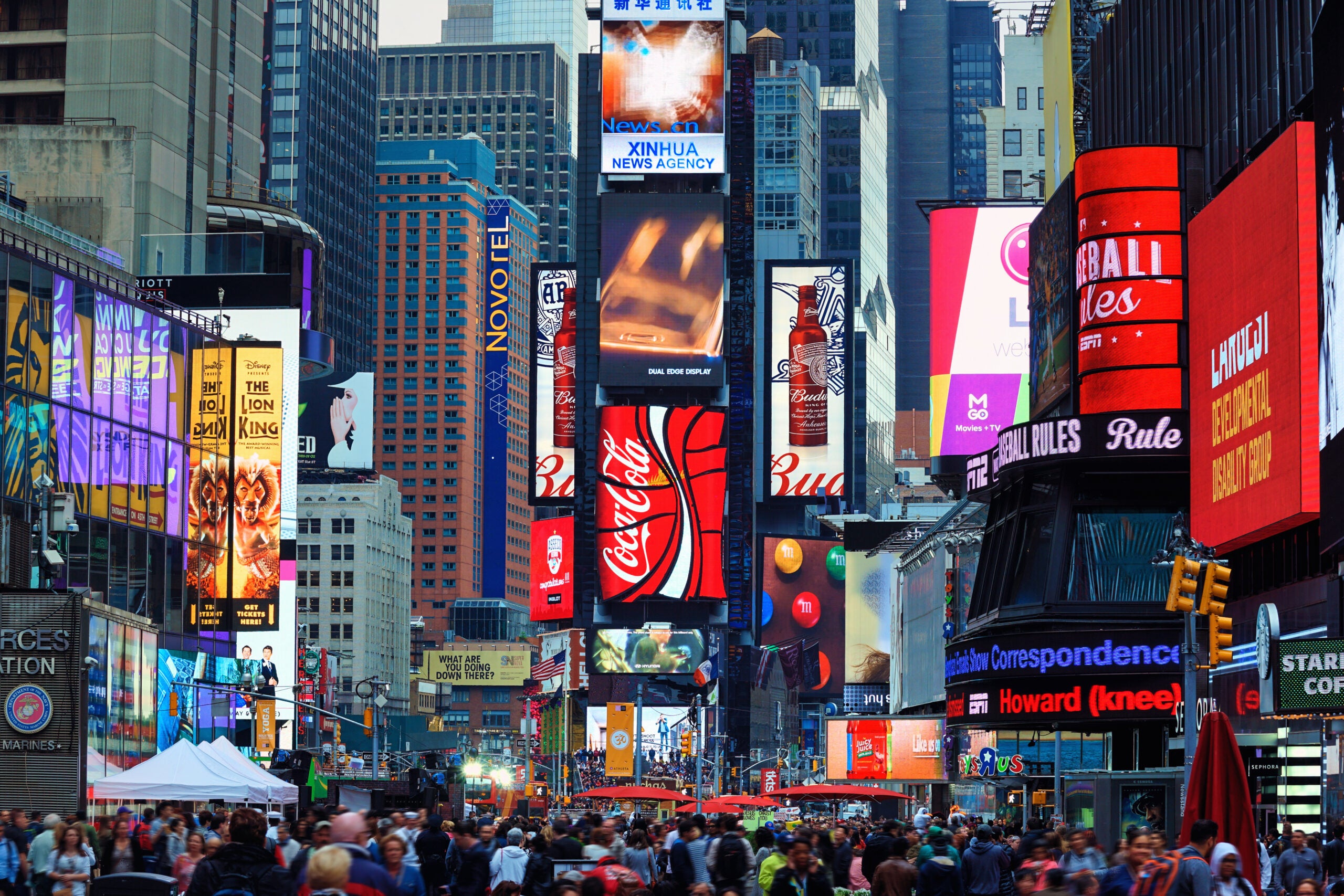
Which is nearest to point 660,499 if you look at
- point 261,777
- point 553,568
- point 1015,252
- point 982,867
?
point 553,568

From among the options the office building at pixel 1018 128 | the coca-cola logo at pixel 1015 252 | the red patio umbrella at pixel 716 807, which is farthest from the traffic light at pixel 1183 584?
the office building at pixel 1018 128

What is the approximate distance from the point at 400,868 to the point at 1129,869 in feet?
20.8

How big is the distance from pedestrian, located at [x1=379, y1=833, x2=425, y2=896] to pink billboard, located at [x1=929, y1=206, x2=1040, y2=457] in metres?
54.0

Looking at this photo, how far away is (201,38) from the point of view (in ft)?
385

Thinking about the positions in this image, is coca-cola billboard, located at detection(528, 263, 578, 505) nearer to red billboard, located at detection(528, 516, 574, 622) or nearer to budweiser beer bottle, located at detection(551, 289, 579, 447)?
budweiser beer bottle, located at detection(551, 289, 579, 447)

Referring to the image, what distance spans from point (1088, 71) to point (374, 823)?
48087 millimetres

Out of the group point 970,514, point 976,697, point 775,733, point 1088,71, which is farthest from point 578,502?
point 976,697

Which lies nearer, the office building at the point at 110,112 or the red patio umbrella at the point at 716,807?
the red patio umbrella at the point at 716,807

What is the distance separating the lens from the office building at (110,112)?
94.4 meters

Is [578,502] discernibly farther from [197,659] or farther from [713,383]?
[197,659]

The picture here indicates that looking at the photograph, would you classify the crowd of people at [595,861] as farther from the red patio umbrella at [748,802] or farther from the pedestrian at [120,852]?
the red patio umbrella at [748,802]

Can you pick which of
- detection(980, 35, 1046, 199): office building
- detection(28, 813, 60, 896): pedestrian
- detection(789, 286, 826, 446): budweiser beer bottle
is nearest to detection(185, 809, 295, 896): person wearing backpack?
detection(28, 813, 60, 896): pedestrian

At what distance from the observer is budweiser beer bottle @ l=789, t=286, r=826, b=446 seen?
147 meters

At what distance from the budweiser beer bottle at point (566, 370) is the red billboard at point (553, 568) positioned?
20.7 ft
